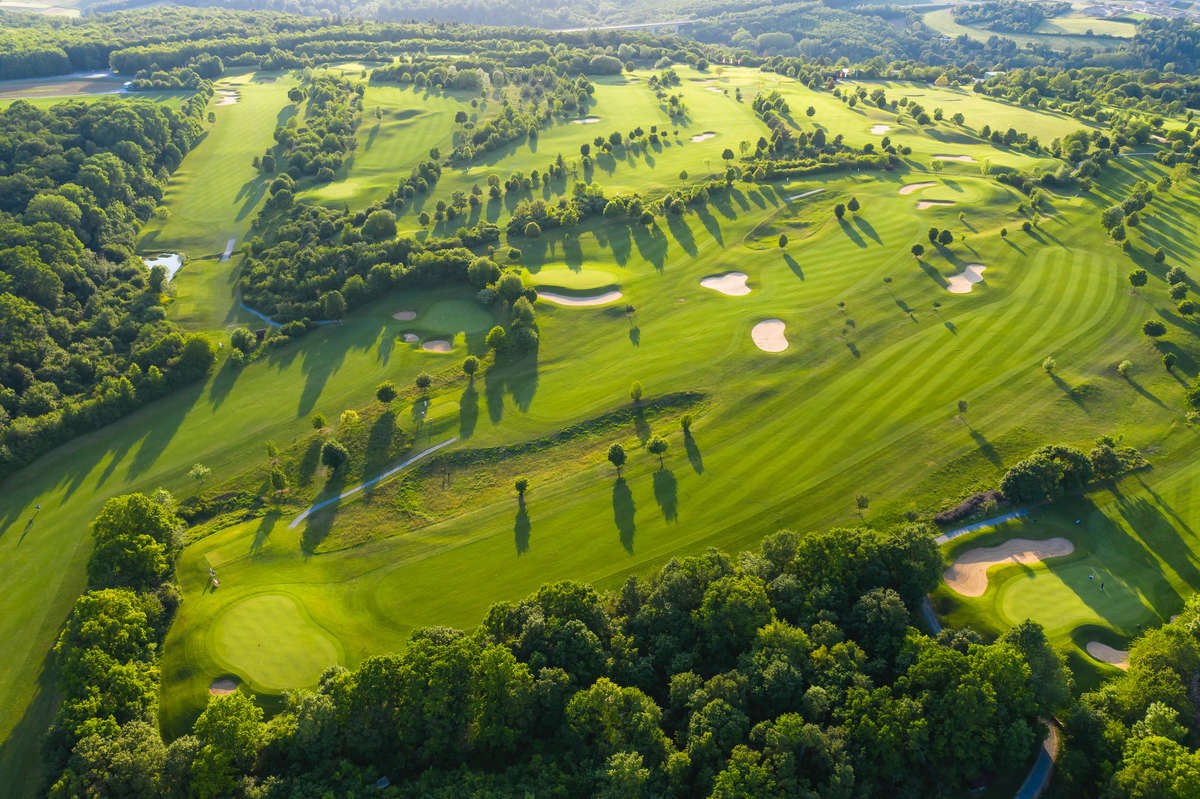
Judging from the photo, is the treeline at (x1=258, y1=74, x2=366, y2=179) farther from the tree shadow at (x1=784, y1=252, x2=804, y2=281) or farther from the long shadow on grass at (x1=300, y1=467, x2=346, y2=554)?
the tree shadow at (x1=784, y1=252, x2=804, y2=281)

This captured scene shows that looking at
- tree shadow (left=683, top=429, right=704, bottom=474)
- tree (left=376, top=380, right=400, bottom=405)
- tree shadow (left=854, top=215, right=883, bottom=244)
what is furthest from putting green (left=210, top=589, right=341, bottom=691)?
tree shadow (left=854, top=215, right=883, bottom=244)

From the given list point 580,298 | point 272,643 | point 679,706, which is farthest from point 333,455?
point 679,706

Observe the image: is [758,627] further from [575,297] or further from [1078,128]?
[1078,128]

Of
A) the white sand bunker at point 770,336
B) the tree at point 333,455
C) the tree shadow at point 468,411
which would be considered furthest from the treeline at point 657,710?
the white sand bunker at point 770,336

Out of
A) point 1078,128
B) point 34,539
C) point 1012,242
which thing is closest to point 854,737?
point 34,539

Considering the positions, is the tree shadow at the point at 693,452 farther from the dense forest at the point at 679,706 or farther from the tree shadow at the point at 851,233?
the tree shadow at the point at 851,233

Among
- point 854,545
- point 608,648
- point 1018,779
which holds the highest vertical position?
point 854,545
